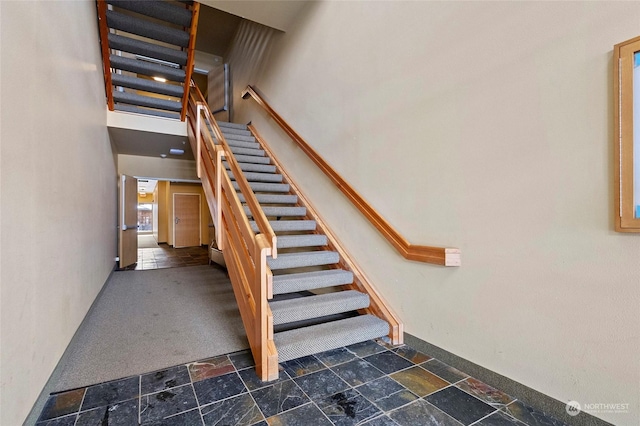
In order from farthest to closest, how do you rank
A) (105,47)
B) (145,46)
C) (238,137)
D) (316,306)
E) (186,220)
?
(186,220), (238,137), (145,46), (105,47), (316,306)

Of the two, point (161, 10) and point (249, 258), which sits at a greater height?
point (161, 10)

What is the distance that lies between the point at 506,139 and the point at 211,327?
9.13 ft

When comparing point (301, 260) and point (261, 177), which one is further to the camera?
point (261, 177)

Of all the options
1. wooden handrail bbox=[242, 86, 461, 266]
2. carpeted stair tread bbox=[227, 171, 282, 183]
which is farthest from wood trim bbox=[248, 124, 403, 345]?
wooden handrail bbox=[242, 86, 461, 266]

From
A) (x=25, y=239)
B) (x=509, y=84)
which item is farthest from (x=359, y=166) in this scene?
(x=25, y=239)

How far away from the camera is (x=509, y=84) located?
1723 millimetres

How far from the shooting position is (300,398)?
5.67ft

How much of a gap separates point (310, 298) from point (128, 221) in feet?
15.3

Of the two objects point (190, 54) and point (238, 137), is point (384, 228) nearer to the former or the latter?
point (238, 137)

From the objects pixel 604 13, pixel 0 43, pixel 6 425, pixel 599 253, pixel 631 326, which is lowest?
pixel 6 425

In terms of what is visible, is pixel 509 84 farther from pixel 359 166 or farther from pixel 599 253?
pixel 359 166

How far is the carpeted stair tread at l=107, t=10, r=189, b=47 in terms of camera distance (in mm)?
3857

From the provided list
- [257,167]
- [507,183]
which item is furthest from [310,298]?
[257,167]

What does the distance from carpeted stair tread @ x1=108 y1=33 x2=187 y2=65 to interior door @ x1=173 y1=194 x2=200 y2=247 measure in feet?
20.4
